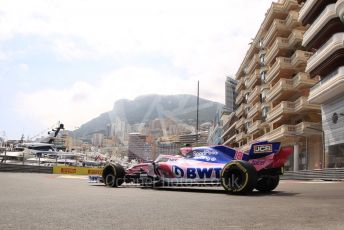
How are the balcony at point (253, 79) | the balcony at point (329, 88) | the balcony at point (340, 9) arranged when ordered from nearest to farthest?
the balcony at point (340, 9), the balcony at point (329, 88), the balcony at point (253, 79)

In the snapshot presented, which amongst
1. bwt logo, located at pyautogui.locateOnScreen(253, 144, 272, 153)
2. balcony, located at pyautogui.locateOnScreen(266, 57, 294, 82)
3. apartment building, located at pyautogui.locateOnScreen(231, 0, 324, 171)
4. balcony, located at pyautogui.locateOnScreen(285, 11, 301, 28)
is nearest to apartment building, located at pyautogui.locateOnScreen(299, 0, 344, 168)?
apartment building, located at pyautogui.locateOnScreen(231, 0, 324, 171)

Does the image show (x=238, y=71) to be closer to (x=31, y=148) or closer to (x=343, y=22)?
(x=31, y=148)

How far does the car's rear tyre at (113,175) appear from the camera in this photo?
46.1 ft

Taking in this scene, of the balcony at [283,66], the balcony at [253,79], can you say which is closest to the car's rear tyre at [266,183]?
the balcony at [283,66]

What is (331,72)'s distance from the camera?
32375 mm

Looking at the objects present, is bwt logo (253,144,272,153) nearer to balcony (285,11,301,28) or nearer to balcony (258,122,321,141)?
balcony (258,122,321,141)

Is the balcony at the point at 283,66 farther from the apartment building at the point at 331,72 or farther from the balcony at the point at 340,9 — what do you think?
the balcony at the point at 340,9

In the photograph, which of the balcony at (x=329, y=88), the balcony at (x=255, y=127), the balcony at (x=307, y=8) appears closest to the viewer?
the balcony at (x=329, y=88)

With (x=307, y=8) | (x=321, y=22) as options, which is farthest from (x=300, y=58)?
(x=321, y=22)

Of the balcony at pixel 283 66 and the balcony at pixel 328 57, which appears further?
the balcony at pixel 283 66

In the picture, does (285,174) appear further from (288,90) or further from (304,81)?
(288,90)

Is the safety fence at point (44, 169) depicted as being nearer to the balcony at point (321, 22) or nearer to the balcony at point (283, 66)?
the balcony at point (321, 22)

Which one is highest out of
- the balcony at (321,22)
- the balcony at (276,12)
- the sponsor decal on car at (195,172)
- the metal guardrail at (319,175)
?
the balcony at (276,12)

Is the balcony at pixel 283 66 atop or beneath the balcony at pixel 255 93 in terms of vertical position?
atop
